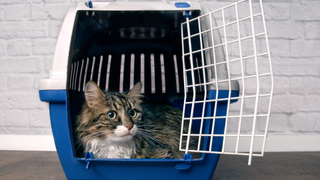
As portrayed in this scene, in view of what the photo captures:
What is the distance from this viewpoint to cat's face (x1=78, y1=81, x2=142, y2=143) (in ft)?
2.62

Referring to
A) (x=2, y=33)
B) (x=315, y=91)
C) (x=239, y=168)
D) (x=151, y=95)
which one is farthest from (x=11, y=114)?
(x=315, y=91)

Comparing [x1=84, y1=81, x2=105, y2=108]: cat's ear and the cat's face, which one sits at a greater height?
[x1=84, y1=81, x2=105, y2=108]: cat's ear

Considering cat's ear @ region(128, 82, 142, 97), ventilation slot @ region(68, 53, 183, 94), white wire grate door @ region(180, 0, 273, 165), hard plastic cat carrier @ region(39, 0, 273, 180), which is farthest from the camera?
ventilation slot @ region(68, 53, 183, 94)

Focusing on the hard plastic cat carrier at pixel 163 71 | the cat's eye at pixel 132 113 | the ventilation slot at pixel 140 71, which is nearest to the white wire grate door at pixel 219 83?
the hard plastic cat carrier at pixel 163 71

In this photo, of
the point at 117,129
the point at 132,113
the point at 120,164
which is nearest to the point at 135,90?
the point at 132,113

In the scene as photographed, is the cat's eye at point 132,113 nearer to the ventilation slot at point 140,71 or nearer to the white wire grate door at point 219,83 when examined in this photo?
the white wire grate door at point 219,83

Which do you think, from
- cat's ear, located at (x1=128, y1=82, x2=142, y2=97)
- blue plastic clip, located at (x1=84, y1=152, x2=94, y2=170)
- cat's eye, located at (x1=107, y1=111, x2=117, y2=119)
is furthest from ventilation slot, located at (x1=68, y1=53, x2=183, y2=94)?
blue plastic clip, located at (x1=84, y1=152, x2=94, y2=170)

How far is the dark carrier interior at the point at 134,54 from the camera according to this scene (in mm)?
1007

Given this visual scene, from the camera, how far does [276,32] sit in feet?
4.63

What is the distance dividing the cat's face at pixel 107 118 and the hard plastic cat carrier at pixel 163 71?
7 cm

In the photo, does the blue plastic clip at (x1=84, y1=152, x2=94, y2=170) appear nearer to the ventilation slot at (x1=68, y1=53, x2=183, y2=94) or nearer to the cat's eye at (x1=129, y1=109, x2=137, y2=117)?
the cat's eye at (x1=129, y1=109, x2=137, y2=117)

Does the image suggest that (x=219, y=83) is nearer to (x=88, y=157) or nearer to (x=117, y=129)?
(x=117, y=129)

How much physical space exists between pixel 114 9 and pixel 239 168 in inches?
34.1

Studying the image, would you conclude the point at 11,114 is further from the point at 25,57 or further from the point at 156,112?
the point at 156,112
